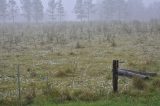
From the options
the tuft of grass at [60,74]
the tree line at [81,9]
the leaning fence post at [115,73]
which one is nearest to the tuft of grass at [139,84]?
the leaning fence post at [115,73]

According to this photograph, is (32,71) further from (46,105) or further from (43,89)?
(46,105)

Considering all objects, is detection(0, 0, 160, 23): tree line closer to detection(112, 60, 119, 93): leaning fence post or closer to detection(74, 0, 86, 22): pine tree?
detection(74, 0, 86, 22): pine tree

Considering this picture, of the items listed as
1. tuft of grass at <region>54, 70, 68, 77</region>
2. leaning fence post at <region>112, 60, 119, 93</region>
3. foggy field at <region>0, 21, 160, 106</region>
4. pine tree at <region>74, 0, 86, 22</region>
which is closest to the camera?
leaning fence post at <region>112, 60, 119, 93</region>

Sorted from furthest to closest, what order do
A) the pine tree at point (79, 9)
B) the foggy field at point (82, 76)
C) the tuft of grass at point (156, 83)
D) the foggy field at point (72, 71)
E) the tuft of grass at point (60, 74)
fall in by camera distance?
the pine tree at point (79, 9) < the tuft of grass at point (60, 74) < the tuft of grass at point (156, 83) < the foggy field at point (72, 71) < the foggy field at point (82, 76)

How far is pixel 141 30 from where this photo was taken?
39688mm

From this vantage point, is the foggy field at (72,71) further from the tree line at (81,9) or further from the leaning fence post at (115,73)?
the tree line at (81,9)

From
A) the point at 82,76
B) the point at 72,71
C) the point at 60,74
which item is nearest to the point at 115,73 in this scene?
the point at 82,76

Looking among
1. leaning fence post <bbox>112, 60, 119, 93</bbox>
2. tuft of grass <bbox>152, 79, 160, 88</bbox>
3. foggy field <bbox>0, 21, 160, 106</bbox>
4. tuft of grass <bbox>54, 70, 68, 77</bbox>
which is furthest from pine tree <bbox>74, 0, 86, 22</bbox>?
leaning fence post <bbox>112, 60, 119, 93</bbox>

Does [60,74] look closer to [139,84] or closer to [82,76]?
[82,76]

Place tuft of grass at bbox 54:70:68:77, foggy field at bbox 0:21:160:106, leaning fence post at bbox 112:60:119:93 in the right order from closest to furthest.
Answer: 1. leaning fence post at bbox 112:60:119:93
2. foggy field at bbox 0:21:160:106
3. tuft of grass at bbox 54:70:68:77

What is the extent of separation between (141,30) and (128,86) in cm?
2819

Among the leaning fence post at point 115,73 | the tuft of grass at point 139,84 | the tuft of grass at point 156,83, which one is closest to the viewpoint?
the leaning fence post at point 115,73

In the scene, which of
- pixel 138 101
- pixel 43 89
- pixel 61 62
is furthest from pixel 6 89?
pixel 61 62

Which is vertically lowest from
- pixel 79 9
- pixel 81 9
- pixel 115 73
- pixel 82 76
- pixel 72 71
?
pixel 82 76
